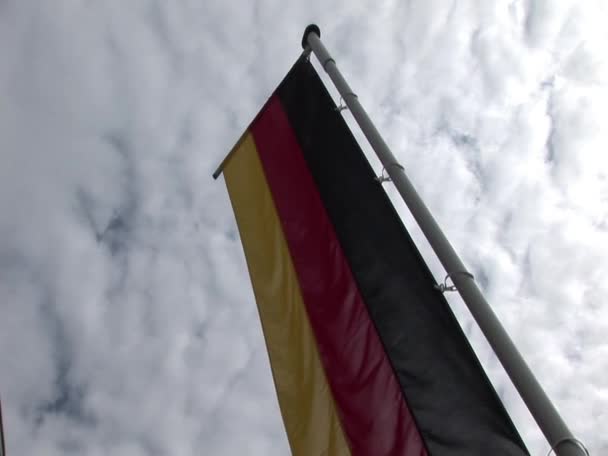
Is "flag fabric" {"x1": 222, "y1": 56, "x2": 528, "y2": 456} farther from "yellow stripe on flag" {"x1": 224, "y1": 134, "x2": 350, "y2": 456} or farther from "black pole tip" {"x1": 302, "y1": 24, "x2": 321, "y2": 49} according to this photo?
"black pole tip" {"x1": 302, "y1": 24, "x2": 321, "y2": 49}

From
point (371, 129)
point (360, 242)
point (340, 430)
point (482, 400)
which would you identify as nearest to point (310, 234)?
point (360, 242)

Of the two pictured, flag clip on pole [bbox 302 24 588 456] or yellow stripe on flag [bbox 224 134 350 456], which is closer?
flag clip on pole [bbox 302 24 588 456]

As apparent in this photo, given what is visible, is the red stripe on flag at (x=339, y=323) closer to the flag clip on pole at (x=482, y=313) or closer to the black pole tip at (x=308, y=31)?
the flag clip on pole at (x=482, y=313)

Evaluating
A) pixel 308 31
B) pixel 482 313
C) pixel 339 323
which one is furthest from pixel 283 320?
pixel 308 31

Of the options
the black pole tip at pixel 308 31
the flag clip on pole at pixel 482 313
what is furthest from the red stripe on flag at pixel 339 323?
the black pole tip at pixel 308 31

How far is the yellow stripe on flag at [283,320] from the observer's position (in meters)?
4.71

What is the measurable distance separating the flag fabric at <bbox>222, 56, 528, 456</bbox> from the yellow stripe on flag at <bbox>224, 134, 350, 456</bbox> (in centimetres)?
1

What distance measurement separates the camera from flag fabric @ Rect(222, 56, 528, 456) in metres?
3.95

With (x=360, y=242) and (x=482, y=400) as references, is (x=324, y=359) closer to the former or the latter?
(x=360, y=242)

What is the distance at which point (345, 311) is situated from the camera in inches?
194

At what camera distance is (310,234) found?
5.76m

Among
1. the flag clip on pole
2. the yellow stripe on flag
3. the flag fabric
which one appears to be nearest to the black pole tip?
the flag fabric

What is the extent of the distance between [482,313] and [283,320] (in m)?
2.20

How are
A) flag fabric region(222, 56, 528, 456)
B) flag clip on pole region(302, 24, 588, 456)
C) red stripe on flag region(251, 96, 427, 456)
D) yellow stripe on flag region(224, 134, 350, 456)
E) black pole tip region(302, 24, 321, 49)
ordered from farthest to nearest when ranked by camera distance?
black pole tip region(302, 24, 321, 49) → yellow stripe on flag region(224, 134, 350, 456) → red stripe on flag region(251, 96, 427, 456) → flag fabric region(222, 56, 528, 456) → flag clip on pole region(302, 24, 588, 456)
